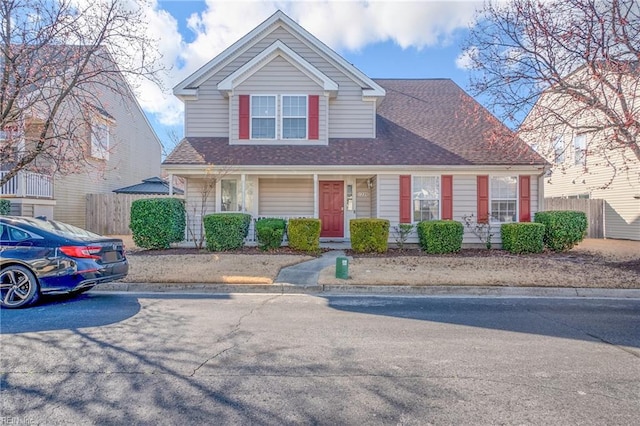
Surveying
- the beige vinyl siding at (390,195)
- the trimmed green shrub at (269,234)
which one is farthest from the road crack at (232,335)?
the beige vinyl siding at (390,195)

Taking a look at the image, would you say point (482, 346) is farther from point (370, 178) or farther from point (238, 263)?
point (370, 178)

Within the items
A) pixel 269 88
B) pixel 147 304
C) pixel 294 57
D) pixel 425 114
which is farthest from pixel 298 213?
pixel 147 304

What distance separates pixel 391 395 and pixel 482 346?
191 cm

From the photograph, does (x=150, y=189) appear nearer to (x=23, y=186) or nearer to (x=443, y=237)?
(x=23, y=186)

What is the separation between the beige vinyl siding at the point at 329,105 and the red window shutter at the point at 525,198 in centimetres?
588

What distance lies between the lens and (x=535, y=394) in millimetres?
3477

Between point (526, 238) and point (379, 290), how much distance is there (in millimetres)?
7156

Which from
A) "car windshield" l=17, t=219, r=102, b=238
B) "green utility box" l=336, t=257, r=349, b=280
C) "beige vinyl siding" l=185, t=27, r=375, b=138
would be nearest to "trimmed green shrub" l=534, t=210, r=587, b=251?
"beige vinyl siding" l=185, t=27, r=375, b=138

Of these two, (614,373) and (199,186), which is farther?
(199,186)

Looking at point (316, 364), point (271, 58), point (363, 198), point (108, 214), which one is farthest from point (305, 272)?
point (108, 214)

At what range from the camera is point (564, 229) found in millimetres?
12961

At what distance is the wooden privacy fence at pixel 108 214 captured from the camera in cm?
1916

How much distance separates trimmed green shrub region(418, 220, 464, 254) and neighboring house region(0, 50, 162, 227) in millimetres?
9995

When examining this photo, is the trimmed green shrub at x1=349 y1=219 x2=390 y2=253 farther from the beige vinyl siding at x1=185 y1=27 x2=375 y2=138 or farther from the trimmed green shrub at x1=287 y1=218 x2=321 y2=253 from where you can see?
the beige vinyl siding at x1=185 y1=27 x2=375 y2=138
